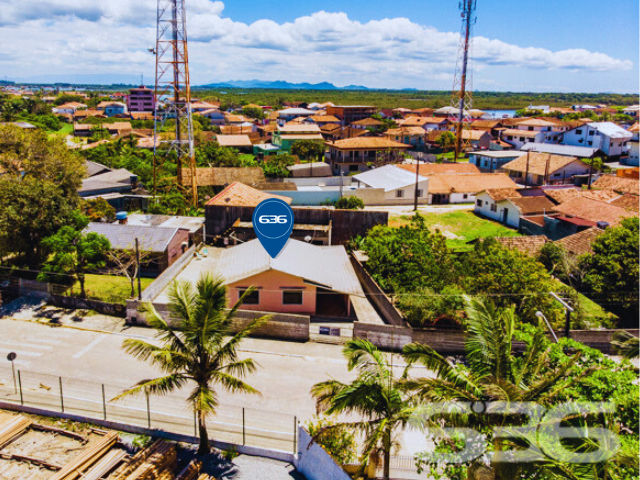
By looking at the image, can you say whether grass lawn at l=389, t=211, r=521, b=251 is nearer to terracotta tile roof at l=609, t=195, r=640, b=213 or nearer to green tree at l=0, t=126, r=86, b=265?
terracotta tile roof at l=609, t=195, r=640, b=213

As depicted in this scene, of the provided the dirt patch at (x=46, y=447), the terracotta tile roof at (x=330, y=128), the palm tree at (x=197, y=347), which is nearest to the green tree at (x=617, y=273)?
the palm tree at (x=197, y=347)

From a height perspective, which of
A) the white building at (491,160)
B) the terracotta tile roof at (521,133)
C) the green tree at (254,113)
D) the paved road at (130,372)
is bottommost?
the paved road at (130,372)

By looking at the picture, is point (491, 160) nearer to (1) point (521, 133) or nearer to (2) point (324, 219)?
(1) point (521, 133)

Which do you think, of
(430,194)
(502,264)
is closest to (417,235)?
(502,264)

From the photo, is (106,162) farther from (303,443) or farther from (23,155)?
(303,443)

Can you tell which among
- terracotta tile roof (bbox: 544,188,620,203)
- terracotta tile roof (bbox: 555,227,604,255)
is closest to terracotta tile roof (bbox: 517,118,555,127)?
terracotta tile roof (bbox: 544,188,620,203)

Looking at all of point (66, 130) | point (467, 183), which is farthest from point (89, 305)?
point (66, 130)

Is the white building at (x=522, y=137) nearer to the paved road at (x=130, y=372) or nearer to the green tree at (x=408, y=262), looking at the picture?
the green tree at (x=408, y=262)
